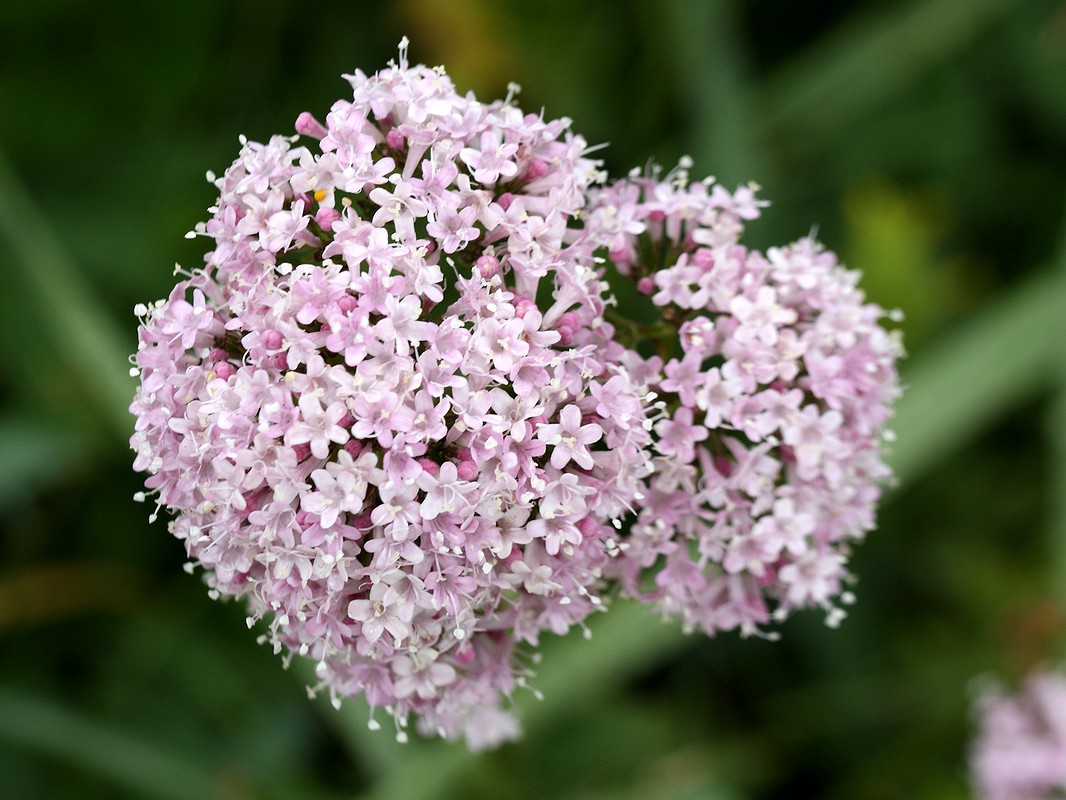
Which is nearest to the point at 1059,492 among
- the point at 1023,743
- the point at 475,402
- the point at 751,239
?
the point at 1023,743

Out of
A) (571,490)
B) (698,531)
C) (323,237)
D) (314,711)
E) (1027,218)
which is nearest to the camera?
(571,490)

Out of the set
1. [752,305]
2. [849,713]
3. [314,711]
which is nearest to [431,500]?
[752,305]

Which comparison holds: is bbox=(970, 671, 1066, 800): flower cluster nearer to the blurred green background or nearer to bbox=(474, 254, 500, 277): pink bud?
the blurred green background

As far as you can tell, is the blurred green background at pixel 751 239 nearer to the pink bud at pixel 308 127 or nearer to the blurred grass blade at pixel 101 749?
the blurred grass blade at pixel 101 749

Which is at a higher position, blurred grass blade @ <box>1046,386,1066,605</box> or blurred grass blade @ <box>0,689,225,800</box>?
blurred grass blade @ <box>0,689,225,800</box>

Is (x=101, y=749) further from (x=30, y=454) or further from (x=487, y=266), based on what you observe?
(x=487, y=266)

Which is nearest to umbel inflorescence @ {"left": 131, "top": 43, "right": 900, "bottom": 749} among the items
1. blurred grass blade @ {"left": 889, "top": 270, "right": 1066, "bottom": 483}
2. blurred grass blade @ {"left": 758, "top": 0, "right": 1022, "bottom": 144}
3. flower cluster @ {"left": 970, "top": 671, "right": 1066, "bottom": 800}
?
blurred grass blade @ {"left": 889, "top": 270, "right": 1066, "bottom": 483}

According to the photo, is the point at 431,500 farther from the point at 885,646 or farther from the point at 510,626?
the point at 885,646
